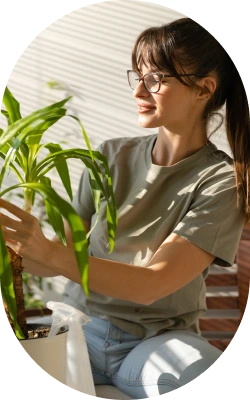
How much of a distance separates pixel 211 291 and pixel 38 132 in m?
0.49

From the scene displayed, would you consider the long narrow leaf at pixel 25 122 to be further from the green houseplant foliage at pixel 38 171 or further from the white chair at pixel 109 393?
the white chair at pixel 109 393

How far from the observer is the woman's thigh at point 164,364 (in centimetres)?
110

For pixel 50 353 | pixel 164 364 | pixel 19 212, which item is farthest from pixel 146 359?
pixel 19 212

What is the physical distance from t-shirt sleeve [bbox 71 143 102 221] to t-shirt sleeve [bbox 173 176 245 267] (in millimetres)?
213

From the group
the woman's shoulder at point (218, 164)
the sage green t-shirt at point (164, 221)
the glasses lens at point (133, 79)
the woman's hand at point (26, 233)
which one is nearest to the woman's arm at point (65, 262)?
the woman's hand at point (26, 233)

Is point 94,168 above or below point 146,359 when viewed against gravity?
above

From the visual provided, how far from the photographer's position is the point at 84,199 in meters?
1.26

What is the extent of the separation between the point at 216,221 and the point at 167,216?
9cm

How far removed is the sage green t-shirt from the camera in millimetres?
1130

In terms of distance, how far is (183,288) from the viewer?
119cm

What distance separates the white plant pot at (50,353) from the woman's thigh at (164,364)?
0.41 feet

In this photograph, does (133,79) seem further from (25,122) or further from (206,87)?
(25,122)

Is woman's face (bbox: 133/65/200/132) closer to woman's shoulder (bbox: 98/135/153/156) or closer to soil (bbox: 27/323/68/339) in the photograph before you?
woman's shoulder (bbox: 98/135/153/156)

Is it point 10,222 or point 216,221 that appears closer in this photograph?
point 10,222
